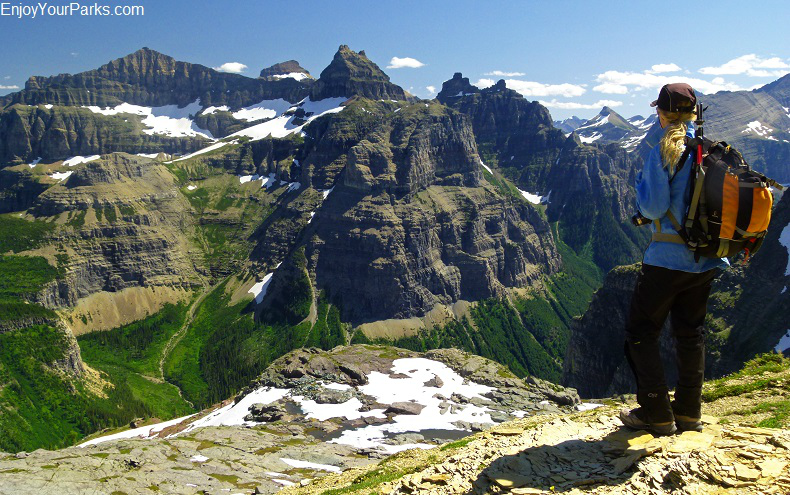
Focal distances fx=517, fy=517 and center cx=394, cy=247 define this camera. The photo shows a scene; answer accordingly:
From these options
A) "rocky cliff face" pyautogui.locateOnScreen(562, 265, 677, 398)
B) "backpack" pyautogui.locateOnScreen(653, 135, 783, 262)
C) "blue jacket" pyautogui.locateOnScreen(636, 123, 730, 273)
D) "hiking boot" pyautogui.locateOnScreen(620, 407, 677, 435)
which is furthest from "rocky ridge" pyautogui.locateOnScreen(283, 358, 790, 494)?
"rocky cliff face" pyautogui.locateOnScreen(562, 265, 677, 398)

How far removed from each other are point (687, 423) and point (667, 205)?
5.32m

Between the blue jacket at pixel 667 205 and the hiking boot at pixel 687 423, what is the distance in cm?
372

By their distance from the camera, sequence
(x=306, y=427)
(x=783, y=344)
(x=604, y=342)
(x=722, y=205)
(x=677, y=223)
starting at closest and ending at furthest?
(x=722, y=205), (x=677, y=223), (x=783, y=344), (x=306, y=427), (x=604, y=342)

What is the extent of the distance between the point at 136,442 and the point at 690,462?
95386 millimetres

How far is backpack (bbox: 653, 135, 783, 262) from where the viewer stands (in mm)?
10078

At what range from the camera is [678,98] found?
473 inches

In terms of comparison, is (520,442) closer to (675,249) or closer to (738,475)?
(738,475)

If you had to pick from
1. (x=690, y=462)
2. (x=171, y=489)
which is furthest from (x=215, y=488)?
(x=690, y=462)

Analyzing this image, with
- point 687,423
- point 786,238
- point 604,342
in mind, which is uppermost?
point 687,423

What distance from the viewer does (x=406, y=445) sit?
9494 centimetres

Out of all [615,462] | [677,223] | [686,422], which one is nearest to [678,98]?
[677,223]

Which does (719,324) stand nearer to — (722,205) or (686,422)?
(686,422)

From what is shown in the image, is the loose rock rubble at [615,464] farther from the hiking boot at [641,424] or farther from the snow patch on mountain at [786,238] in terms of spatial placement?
the snow patch on mountain at [786,238]

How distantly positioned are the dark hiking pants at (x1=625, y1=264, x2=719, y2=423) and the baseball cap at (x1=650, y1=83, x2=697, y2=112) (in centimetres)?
379
